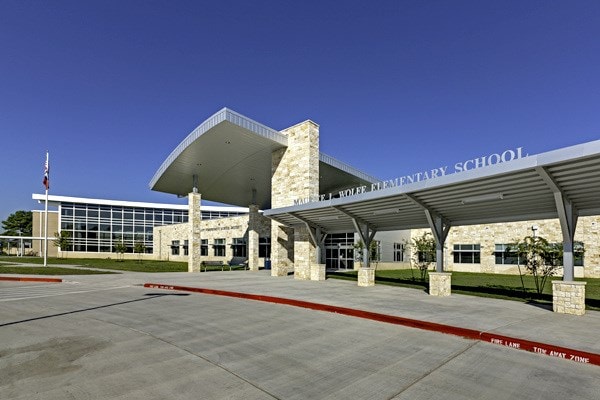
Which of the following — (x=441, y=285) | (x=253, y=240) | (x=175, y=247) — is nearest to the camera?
(x=441, y=285)

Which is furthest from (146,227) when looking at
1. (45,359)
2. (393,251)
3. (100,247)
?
(45,359)

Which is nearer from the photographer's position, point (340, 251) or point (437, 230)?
point (437, 230)

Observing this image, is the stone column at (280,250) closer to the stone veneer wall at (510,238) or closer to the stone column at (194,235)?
the stone column at (194,235)

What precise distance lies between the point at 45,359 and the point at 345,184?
39.1m

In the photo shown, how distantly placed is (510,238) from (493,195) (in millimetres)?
27841

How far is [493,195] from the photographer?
14.7m

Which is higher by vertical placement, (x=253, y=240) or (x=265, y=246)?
(x=253, y=240)

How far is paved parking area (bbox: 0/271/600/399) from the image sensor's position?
590cm

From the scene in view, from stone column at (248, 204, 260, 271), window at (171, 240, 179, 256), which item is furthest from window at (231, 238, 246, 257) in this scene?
window at (171, 240, 179, 256)

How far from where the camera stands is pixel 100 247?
7019 centimetres

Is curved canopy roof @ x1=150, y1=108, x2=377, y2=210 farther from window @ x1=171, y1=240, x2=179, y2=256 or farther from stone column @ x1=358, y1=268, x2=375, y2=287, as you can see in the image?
window @ x1=171, y1=240, x2=179, y2=256

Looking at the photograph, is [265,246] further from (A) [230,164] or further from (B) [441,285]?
(B) [441,285]

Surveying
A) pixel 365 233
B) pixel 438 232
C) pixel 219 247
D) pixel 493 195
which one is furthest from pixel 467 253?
pixel 219 247

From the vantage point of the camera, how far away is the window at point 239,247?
5188 centimetres
